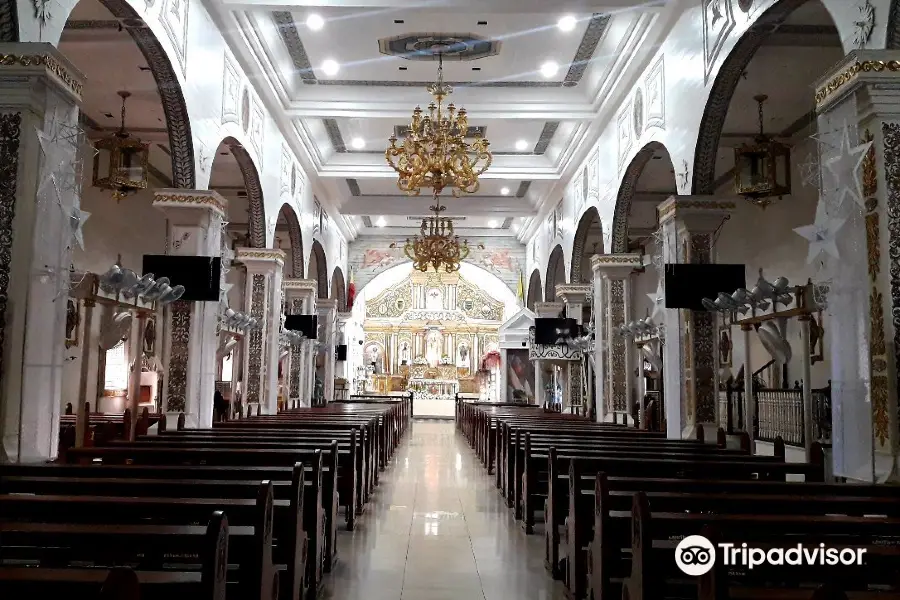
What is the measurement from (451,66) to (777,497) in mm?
8917

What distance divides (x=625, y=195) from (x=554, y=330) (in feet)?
13.1

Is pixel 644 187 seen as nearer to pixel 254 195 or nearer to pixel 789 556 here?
pixel 254 195

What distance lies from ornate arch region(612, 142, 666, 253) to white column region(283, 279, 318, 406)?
6.34 m

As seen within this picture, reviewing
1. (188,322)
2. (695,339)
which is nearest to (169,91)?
(188,322)

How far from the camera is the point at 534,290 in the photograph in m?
22.1

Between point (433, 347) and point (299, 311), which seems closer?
point (299, 311)

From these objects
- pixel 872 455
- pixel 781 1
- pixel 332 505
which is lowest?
pixel 332 505

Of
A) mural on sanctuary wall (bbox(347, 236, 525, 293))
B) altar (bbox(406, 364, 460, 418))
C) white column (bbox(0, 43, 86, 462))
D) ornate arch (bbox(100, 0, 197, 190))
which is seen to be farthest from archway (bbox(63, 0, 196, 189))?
altar (bbox(406, 364, 460, 418))

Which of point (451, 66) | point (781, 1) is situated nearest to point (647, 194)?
point (451, 66)

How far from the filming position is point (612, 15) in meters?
9.50

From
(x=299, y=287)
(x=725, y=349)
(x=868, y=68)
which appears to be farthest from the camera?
(x=299, y=287)

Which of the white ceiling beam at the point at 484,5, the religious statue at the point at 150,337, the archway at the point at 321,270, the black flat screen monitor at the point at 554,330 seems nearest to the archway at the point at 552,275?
the black flat screen monitor at the point at 554,330

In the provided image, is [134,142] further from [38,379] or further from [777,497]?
[777,497]

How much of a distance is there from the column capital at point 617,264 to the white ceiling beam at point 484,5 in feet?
13.8
